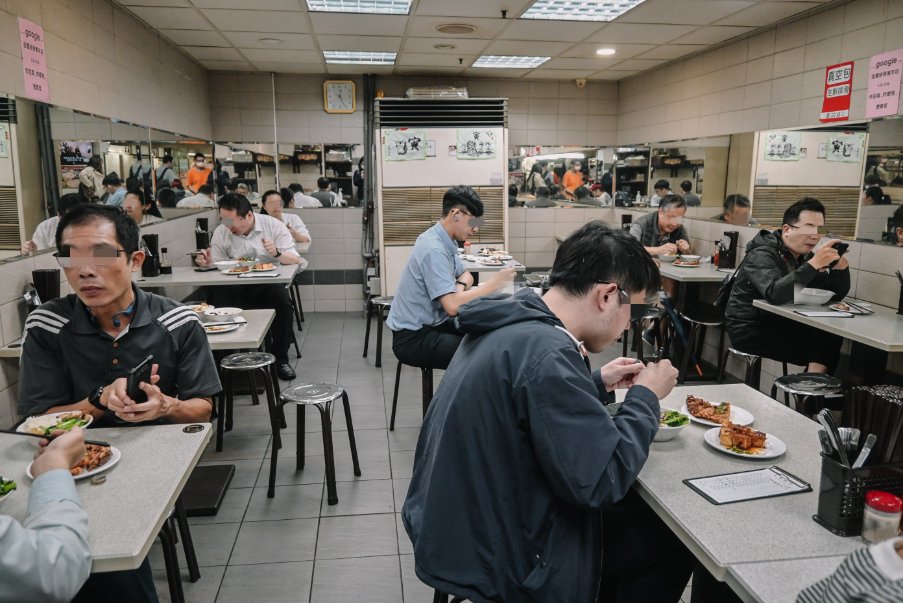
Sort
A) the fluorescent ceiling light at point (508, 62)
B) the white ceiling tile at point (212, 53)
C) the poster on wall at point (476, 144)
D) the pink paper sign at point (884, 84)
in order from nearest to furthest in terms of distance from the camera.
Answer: the pink paper sign at point (884, 84) → the white ceiling tile at point (212, 53) → the fluorescent ceiling light at point (508, 62) → the poster on wall at point (476, 144)

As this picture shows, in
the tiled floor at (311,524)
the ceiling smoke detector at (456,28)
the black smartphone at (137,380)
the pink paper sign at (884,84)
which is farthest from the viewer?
the ceiling smoke detector at (456,28)

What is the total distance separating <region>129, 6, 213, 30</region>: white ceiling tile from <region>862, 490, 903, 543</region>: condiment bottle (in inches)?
205

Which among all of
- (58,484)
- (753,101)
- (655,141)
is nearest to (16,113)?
Answer: (58,484)

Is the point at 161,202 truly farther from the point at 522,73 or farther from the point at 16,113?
the point at 522,73

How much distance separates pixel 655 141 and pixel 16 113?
6084mm

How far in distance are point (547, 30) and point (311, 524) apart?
4.46 meters

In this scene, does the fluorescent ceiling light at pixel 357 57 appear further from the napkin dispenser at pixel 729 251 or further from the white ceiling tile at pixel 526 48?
the napkin dispenser at pixel 729 251

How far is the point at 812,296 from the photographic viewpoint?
3742 mm

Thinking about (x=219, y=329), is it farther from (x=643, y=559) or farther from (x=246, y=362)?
(x=643, y=559)

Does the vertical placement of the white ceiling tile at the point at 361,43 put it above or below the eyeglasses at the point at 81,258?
above

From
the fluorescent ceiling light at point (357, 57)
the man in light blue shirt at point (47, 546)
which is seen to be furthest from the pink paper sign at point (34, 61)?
the fluorescent ceiling light at point (357, 57)

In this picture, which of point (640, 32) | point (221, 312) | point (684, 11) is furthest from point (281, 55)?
point (684, 11)

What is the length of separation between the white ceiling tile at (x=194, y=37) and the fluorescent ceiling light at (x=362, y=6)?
51.8 inches

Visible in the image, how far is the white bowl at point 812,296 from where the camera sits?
3.74 metres
